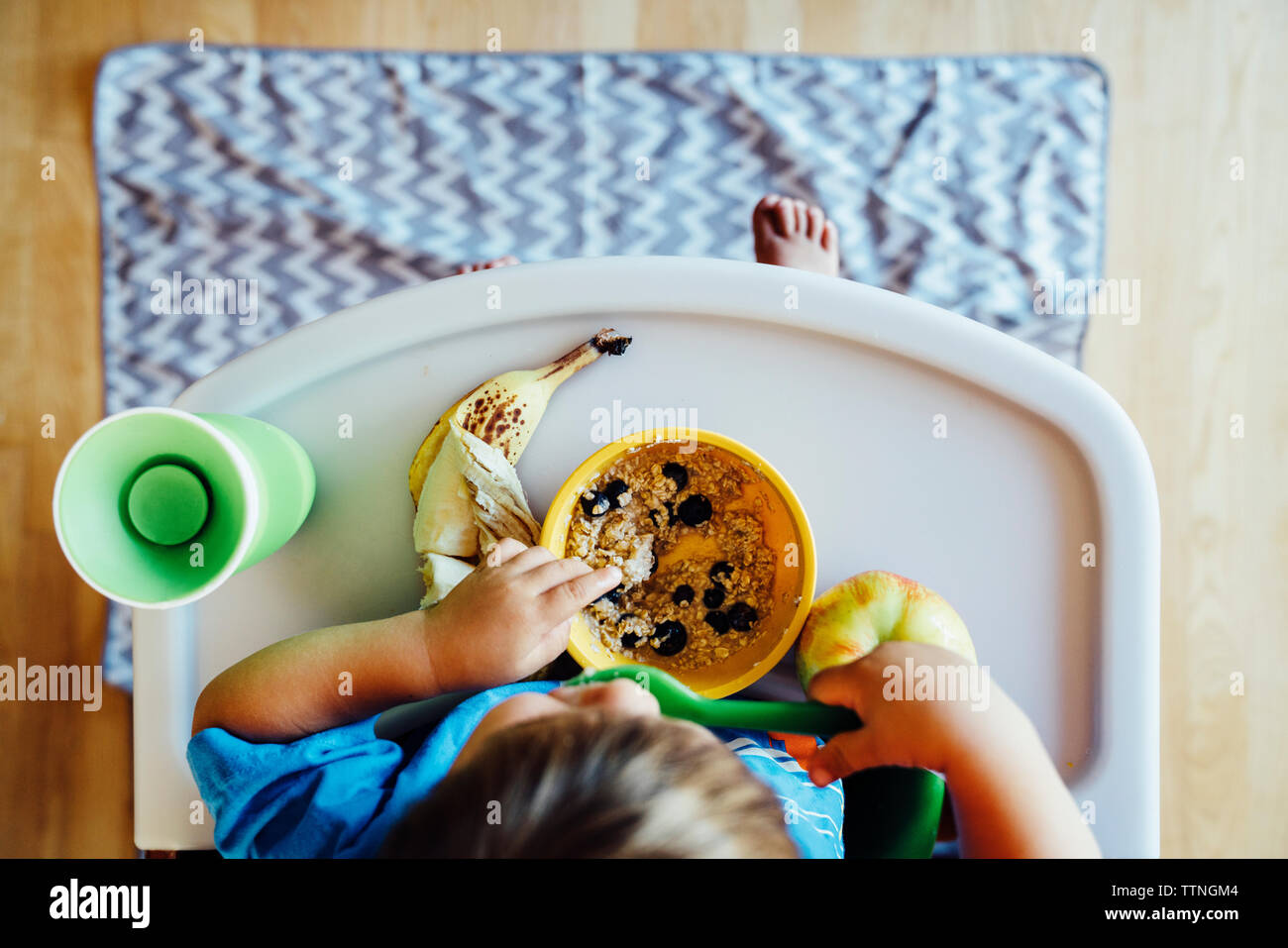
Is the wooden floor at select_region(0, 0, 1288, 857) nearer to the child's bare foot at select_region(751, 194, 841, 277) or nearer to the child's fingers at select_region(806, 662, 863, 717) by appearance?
the child's bare foot at select_region(751, 194, 841, 277)

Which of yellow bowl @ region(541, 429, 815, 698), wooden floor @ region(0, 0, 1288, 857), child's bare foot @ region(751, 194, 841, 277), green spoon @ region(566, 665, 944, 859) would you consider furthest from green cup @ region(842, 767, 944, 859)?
wooden floor @ region(0, 0, 1288, 857)

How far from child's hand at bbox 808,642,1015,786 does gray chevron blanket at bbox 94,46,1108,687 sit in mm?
685

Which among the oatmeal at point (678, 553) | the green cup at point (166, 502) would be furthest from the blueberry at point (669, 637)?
the green cup at point (166, 502)

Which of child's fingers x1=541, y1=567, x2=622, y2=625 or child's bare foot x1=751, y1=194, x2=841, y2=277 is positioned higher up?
child's bare foot x1=751, y1=194, x2=841, y2=277

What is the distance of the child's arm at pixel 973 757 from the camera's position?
57cm

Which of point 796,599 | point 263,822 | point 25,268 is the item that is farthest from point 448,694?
point 25,268

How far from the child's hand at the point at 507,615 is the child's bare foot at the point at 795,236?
0.59 m

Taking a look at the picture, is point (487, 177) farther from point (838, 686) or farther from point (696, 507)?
point (838, 686)

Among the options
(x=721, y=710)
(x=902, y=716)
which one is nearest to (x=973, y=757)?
(x=902, y=716)

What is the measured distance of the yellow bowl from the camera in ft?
1.99
